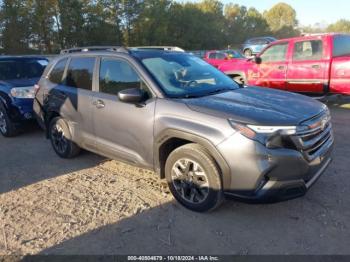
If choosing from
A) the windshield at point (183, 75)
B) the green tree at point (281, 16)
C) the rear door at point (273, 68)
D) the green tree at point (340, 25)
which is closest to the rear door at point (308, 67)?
the rear door at point (273, 68)

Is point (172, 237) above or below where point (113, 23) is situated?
below

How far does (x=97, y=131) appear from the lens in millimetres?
4766

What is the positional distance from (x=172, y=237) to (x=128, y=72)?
2094 mm

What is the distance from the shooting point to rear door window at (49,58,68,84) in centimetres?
557

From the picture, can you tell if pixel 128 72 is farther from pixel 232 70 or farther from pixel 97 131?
pixel 232 70

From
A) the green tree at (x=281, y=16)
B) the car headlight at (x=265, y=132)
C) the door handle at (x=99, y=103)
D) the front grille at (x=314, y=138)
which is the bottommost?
the front grille at (x=314, y=138)

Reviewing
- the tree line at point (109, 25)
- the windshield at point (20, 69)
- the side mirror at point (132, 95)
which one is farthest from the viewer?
the tree line at point (109, 25)

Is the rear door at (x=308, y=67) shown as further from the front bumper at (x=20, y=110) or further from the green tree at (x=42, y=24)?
the green tree at (x=42, y=24)

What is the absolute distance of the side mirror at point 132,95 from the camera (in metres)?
3.93

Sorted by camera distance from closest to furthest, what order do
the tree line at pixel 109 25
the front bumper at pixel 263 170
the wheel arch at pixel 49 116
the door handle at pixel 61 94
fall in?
1. the front bumper at pixel 263 170
2. the door handle at pixel 61 94
3. the wheel arch at pixel 49 116
4. the tree line at pixel 109 25

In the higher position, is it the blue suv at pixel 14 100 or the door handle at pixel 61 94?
the door handle at pixel 61 94

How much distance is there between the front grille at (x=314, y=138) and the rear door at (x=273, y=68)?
5.17 m

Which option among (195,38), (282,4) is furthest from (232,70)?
(282,4)

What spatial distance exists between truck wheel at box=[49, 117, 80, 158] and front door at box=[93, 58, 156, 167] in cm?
84
